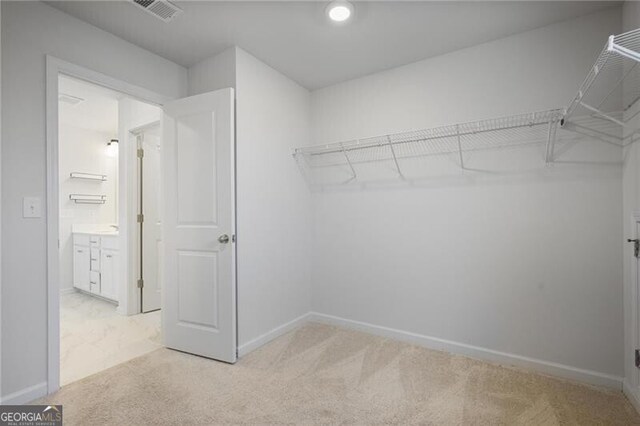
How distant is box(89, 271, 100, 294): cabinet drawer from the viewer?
4.04 metres

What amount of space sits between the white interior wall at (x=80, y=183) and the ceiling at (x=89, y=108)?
175 millimetres

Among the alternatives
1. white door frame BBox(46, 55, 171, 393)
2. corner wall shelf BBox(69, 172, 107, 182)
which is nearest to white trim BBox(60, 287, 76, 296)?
corner wall shelf BBox(69, 172, 107, 182)

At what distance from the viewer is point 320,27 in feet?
7.26

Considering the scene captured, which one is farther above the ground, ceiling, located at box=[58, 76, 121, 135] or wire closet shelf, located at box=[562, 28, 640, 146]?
ceiling, located at box=[58, 76, 121, 135]

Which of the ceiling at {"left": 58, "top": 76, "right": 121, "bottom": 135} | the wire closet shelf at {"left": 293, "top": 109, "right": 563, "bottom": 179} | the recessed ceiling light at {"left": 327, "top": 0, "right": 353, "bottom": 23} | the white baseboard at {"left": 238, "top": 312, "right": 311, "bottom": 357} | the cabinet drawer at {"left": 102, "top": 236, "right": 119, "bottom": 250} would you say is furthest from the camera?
the cabinet drawer at {"left": 102, "top": 236, "right": 119, "bottom": 250}

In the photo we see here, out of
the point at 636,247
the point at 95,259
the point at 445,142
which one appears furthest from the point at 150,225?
the point at 636,247

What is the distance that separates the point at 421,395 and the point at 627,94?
2.15 m

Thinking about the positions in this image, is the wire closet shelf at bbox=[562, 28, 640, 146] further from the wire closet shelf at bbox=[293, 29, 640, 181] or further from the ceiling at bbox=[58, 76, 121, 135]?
the ceiling at bbox=[58, 76, 121, 135]

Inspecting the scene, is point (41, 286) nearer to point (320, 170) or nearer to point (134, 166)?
point (134, 166)

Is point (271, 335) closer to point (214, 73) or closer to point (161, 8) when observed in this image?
point (214, 73)

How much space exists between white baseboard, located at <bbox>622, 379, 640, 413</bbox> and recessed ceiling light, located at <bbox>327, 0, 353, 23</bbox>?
9.03ft

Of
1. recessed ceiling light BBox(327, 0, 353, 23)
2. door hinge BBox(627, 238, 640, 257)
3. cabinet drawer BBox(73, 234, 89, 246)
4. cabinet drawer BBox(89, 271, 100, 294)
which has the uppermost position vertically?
recessed ceiling light BBox(327, 0, 353, 23)

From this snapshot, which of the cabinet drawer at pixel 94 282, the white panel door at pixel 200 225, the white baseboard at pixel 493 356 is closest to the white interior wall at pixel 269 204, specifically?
the white panel door at pixel 200 225

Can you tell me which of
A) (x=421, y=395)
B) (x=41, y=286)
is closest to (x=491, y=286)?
(x=421, y=395)
